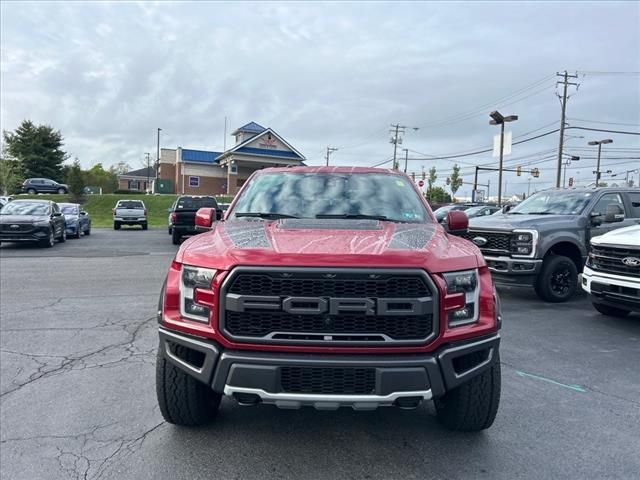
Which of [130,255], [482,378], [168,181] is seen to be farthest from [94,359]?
[168,181]

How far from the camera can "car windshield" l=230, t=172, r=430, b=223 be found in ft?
13.1

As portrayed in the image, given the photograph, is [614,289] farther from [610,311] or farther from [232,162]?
[232,162]

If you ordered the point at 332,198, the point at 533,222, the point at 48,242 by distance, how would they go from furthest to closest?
the point at 48,242 < the point at 533,222 < the point at 332,198

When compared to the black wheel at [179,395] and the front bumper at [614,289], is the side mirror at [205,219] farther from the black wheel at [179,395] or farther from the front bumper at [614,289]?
the front bumper at [614,289]

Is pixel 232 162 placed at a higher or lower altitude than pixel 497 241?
higher

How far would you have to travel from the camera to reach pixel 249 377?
2574mm

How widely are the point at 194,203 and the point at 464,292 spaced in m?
17.7

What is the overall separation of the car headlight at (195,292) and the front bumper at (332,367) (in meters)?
0.21

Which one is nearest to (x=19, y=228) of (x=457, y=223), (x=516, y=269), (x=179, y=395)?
(x=516, y=269)

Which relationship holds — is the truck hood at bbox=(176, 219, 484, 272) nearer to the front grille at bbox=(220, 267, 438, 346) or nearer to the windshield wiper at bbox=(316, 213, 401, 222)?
the front grille at bbox=(220, 267, 438, 346)

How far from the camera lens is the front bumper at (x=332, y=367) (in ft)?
8.38

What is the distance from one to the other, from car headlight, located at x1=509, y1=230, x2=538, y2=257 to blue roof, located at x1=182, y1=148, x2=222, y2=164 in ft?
160

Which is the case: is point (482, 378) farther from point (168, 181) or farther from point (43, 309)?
point (168, 181)

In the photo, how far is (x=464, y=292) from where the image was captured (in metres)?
2.79
